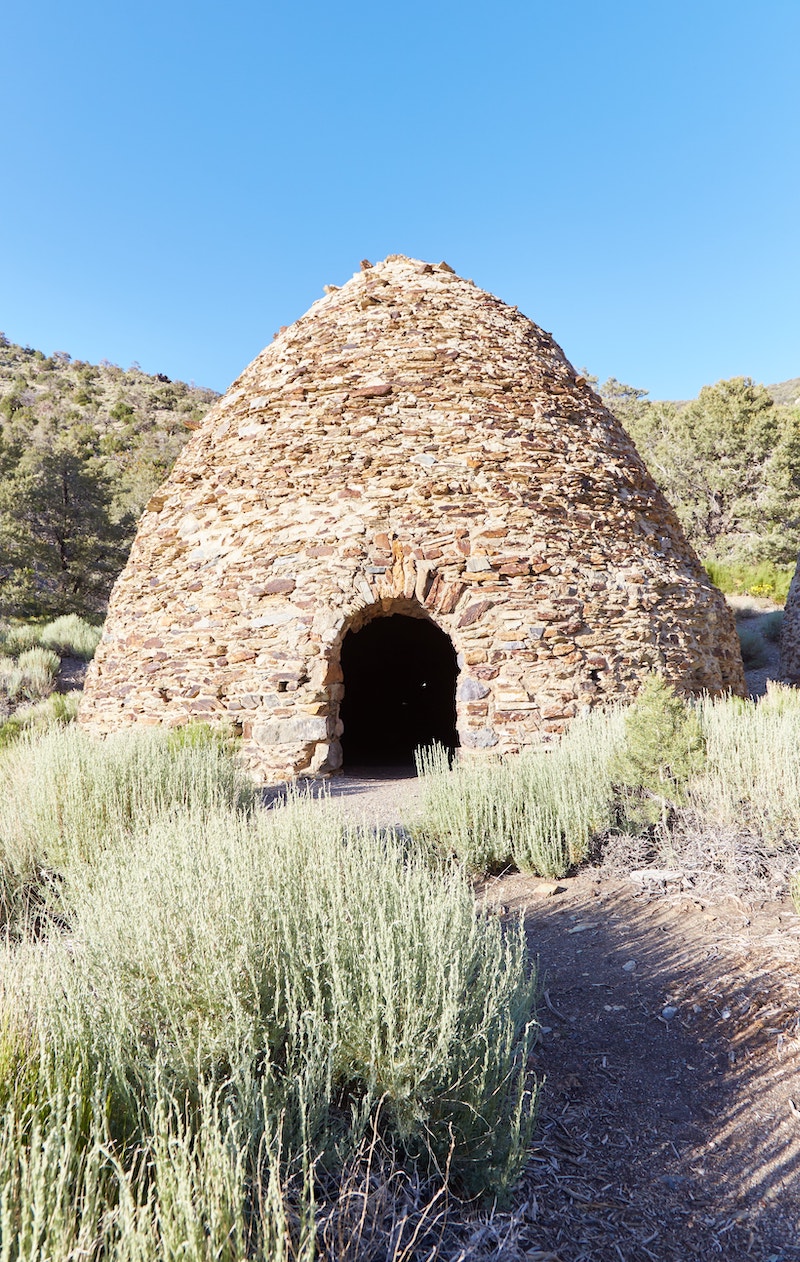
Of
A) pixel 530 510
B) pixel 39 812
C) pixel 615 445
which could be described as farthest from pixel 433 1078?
pixel 615 445

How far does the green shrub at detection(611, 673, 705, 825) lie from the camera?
4.27 meters

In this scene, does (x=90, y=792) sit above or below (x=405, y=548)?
below

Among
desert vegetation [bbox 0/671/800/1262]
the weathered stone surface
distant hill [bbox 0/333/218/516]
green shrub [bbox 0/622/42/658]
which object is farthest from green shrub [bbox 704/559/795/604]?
distant hill [bbox 0/333/218/516]

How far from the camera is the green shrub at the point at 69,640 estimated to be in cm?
1384

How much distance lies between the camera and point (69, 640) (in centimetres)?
1407

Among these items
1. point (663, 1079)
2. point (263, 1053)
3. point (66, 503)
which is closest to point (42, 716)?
point (263, 1053)

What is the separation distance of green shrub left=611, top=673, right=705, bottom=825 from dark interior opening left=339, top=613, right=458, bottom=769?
6.21 m

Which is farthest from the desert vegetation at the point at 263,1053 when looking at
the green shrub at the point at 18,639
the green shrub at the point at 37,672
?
the green shrub at the point at 18,639

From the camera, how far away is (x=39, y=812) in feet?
13.9

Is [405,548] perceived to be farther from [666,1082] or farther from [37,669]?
[37,669]

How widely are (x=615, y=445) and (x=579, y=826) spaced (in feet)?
17.8

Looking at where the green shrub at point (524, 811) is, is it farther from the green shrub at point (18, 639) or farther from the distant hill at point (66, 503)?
the green shrub at point (18, 639)

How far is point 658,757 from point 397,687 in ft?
26.3

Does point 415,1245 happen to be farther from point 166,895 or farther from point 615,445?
point 615,445
